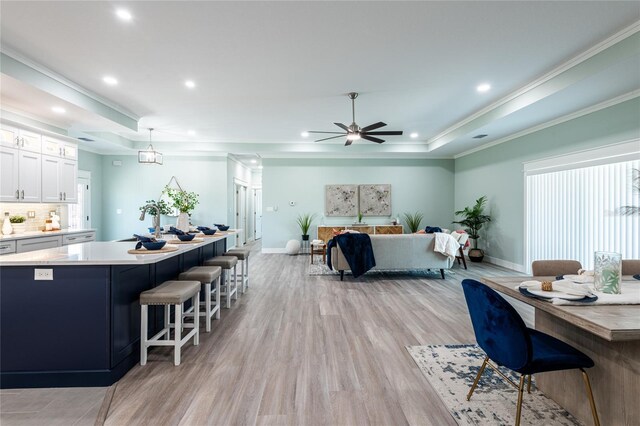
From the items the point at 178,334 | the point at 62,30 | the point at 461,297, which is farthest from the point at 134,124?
the point at 461,297

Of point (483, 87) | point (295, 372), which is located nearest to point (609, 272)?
point (295, 372)

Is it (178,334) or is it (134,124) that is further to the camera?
(134,124)

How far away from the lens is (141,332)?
2393mm

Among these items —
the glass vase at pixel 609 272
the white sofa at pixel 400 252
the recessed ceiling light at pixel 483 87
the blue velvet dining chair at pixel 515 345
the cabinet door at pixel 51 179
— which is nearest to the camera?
the blue velvet dining chair at pixel 515 345

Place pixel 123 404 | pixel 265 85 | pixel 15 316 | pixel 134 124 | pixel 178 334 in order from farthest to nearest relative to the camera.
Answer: pixel 134 124 → pixel 265 85 → pixel 178 334 → pixel 15 316 → pixel 123 404

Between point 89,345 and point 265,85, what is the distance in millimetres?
3366

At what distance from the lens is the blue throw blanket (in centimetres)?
504

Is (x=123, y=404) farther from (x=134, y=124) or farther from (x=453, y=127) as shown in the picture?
(x=453, y=127)

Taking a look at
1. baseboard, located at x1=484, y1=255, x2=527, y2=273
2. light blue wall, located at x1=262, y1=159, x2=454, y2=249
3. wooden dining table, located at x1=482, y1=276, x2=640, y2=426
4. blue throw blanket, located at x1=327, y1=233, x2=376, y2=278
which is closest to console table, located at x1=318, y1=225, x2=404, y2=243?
light blue wall, located at x1=262, y1=159, x2=454, y2=249

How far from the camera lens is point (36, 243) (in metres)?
4.32

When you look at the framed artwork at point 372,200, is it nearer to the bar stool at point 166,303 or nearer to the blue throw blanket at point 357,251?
the blue throw blanket at point 357,251

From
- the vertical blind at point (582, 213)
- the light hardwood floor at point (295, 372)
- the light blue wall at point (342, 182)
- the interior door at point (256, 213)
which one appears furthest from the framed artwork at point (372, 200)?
the interior door at point (256, 213)

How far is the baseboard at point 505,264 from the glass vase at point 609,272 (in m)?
4.57

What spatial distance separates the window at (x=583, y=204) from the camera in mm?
3885
